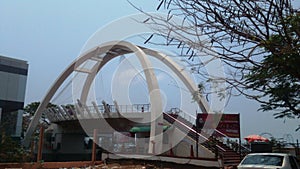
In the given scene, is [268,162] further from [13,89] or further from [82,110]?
[13,89]

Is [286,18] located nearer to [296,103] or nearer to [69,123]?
[296,103]

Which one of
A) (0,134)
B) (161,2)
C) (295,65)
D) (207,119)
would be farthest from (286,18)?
(207,119)

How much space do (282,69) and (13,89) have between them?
102 feet

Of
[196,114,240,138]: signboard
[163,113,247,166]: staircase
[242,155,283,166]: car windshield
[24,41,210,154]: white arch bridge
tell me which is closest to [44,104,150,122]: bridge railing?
[24,41,210,154]: white arch bridge

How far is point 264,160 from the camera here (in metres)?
8.98

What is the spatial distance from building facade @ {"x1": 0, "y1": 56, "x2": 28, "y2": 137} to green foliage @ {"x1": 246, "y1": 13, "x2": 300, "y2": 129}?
28234mm

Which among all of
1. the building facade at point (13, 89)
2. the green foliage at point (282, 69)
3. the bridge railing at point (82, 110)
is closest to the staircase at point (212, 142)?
the bridge railing at point (82, 110)

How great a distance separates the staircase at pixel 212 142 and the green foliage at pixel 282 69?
7.76 meters

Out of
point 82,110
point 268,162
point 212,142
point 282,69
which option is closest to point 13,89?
point 82,110

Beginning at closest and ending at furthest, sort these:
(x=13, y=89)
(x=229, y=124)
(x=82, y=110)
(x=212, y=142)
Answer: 1. (x=229, y=124)
2. (x=212, y=142)
3. (x=82, y=110)
4. (x=13, y=89)

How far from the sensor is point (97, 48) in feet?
95.7

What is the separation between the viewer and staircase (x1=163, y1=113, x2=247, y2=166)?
53.4 ft

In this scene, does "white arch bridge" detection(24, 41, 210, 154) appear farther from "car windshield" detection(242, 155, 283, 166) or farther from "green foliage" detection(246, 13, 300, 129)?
"green foliage" detection(246, 13, 300, 129)

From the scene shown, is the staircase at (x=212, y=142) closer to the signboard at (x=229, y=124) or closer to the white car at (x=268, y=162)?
the signboard at (x=229, y=124)
